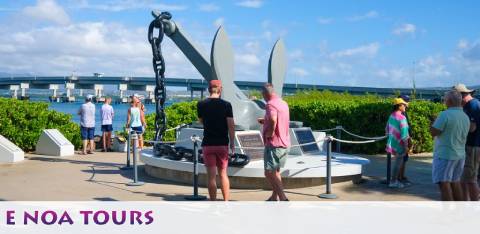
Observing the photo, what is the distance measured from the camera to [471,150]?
6.32m

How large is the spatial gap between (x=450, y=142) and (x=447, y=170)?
0.32m

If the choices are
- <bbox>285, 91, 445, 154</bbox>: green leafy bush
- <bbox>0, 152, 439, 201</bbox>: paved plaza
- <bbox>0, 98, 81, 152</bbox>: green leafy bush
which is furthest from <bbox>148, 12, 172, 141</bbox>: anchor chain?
<bbox>285, 91, 445, 154</bbox>: green leafy bush

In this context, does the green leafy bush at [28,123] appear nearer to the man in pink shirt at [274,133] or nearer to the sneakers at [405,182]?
the man in pink shirt at [274,133]

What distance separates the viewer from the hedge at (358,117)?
13211 millimetres

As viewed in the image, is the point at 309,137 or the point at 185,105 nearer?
the point at 309,137

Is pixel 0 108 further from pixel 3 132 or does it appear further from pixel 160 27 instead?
pixel 160 27

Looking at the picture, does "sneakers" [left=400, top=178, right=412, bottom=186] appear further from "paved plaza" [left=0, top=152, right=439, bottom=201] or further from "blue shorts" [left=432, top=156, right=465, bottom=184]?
"blue shorts" [left=432, top=156, right=465, bottom=184]

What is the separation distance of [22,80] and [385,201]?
221ft

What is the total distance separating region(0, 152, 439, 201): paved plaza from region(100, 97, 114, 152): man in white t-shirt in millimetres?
2468

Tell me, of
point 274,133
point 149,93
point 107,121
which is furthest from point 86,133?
point 149,93
